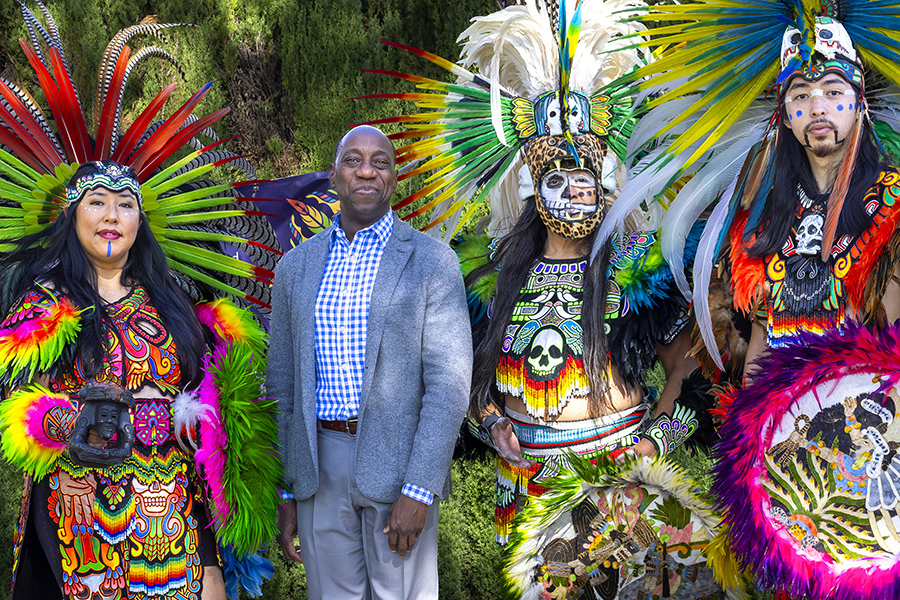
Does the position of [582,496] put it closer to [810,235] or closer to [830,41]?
[810,235]

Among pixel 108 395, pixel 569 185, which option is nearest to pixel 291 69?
pixel 569 185

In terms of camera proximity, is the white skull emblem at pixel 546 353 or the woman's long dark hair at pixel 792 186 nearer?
the woman's long dark hair at pixel 792 186

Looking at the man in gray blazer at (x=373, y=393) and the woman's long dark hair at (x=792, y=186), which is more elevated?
the woman's long dark hair at (x=792, y=186)

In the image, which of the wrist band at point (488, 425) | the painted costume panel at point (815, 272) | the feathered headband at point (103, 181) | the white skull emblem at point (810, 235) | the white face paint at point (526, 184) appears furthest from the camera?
the white face paint at point (526, 184)

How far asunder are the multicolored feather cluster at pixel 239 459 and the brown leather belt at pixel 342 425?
0.92 feet

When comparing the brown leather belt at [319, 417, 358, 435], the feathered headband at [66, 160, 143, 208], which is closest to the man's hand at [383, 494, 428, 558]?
the brown leather belt at [319, 417, 358, 435]

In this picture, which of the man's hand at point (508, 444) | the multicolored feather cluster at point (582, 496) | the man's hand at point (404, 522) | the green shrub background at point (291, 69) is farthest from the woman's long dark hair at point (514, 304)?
the green shrub background at point (291, 69)

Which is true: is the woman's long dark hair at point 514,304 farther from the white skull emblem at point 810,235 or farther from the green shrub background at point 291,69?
the green shrub background at point 291,69

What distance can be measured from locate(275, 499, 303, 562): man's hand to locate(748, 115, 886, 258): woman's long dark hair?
1.70 metres

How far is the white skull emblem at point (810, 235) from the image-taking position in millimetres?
2754

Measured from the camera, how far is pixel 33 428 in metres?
2.89

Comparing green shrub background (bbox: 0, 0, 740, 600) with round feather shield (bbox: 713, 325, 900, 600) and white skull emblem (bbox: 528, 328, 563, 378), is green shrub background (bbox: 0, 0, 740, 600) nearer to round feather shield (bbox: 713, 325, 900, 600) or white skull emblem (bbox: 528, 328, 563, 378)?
white skull emblem (bbox: 528, 328, 563, 378)

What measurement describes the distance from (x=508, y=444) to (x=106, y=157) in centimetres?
183

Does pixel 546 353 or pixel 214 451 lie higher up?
pixel 546 353
